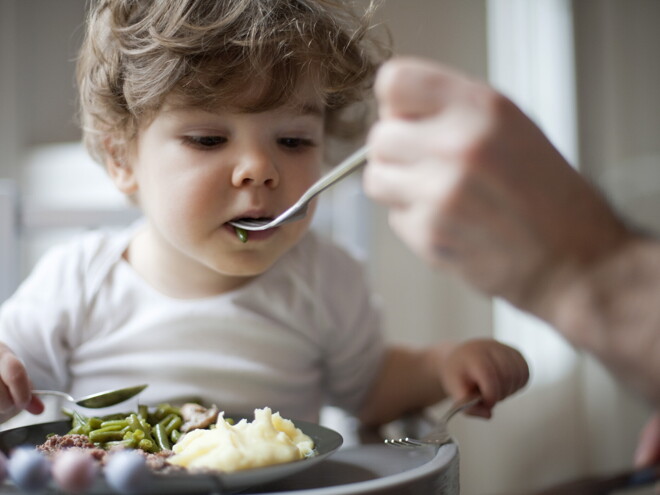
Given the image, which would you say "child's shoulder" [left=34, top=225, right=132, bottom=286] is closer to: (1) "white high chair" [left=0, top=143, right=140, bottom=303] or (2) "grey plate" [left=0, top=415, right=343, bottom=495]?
(1) "white high chair" [left=0, top=143, right=140, bottom=303]

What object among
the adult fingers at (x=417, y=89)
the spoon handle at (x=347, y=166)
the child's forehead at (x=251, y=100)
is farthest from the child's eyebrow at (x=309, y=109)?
the adult fingers at (x=417, y=89)

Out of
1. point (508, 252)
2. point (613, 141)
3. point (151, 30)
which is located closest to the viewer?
point (508, 252)

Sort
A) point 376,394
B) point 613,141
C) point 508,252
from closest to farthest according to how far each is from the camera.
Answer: point 508,252, point 613,141, point 376,394

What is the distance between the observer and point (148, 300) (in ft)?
2.00

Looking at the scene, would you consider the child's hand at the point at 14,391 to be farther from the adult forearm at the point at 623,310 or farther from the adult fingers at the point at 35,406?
the adult forearm at the point at 623,310

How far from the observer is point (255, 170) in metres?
0.49

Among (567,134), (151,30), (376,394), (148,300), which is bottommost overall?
(376,394)

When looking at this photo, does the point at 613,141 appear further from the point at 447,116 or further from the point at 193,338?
the point at 193,338

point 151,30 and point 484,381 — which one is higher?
point 151,30

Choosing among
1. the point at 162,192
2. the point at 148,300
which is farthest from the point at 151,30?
the point at 148,300

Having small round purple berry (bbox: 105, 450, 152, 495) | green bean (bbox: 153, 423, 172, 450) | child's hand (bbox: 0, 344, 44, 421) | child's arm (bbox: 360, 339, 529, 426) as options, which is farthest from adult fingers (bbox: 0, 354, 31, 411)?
child's arm (bbox: 360, 339, 529, 426)

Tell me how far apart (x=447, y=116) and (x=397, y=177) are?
1.3 inches

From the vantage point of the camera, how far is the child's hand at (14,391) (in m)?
0.50

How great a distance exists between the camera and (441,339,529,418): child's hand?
558 millimetres
